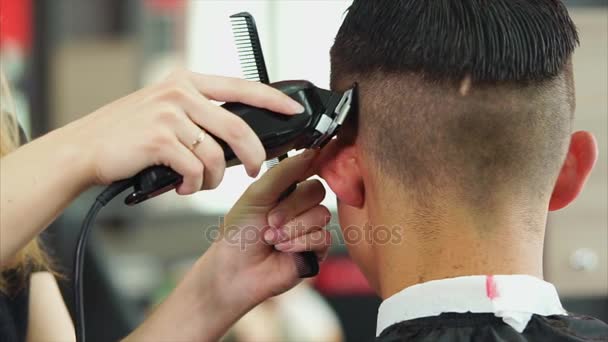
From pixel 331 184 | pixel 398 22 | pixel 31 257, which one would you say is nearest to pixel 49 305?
pixel 31 257

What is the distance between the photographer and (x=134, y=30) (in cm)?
436

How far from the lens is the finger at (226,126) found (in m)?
1.17

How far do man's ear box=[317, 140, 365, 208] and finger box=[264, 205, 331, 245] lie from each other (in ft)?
0.14

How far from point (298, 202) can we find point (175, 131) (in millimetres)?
327

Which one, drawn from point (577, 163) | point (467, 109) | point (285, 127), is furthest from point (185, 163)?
point (577, 163)

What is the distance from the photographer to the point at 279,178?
1.41 metres

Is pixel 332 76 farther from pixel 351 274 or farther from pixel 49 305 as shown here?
pixel 351 274

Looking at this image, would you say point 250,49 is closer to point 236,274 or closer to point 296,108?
point 296,108

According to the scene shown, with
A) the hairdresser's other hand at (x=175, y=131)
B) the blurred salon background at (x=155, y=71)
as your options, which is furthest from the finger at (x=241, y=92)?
the blurred salon background at (x=155, y=71)

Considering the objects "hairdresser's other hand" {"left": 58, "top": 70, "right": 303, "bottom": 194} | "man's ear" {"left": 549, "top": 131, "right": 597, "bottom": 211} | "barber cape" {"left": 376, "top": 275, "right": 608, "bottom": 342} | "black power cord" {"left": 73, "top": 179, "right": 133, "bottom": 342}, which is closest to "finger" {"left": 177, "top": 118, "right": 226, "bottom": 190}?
"hairdresser's other hand" {"left": 58, "top": 70, "right": 303, "bottom": 194}

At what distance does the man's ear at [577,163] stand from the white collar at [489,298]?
17 cm

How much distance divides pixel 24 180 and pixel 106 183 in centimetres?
11

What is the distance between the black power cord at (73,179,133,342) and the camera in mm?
1231

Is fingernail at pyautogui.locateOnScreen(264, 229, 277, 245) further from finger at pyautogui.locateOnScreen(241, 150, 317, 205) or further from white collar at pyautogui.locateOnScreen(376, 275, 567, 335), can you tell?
white collar at pyautogui.locateOnScreen(376, 275, 567, 335)
